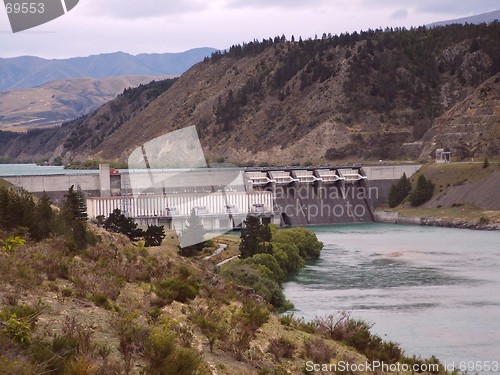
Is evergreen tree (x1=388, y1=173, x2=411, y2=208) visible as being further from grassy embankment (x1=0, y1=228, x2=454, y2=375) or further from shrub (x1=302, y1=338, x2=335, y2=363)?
shrub (x1=302, y1=338, x2=335, y2=363)

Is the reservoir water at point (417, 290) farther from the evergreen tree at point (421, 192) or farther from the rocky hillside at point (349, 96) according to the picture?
the rocky hillside at point (349, 96)

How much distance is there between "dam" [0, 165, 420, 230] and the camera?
92.1m

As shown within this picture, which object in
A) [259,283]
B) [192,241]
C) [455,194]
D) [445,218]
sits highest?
[455,194]

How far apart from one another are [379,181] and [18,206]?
86521 mm

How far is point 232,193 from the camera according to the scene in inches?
3890

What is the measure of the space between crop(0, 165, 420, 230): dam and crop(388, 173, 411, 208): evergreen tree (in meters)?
2.20

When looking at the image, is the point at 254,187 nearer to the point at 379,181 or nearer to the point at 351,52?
the point at 379,181

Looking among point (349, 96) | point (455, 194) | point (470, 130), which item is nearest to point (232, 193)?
point (455, 194)

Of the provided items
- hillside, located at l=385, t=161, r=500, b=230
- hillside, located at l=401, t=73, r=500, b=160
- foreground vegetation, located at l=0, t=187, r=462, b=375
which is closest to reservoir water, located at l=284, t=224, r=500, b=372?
foreground vegetation, located at l=0, t=187, r=462, b=375

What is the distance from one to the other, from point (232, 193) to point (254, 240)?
44.1 m

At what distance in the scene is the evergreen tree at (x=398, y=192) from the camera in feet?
347

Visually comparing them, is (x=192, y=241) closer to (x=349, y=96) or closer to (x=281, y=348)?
(x=281, y=348)

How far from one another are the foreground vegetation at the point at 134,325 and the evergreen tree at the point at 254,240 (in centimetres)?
2688

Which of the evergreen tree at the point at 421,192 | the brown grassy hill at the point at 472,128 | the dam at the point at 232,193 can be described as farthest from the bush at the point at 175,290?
the brown grassy hill at the point at 472,128
